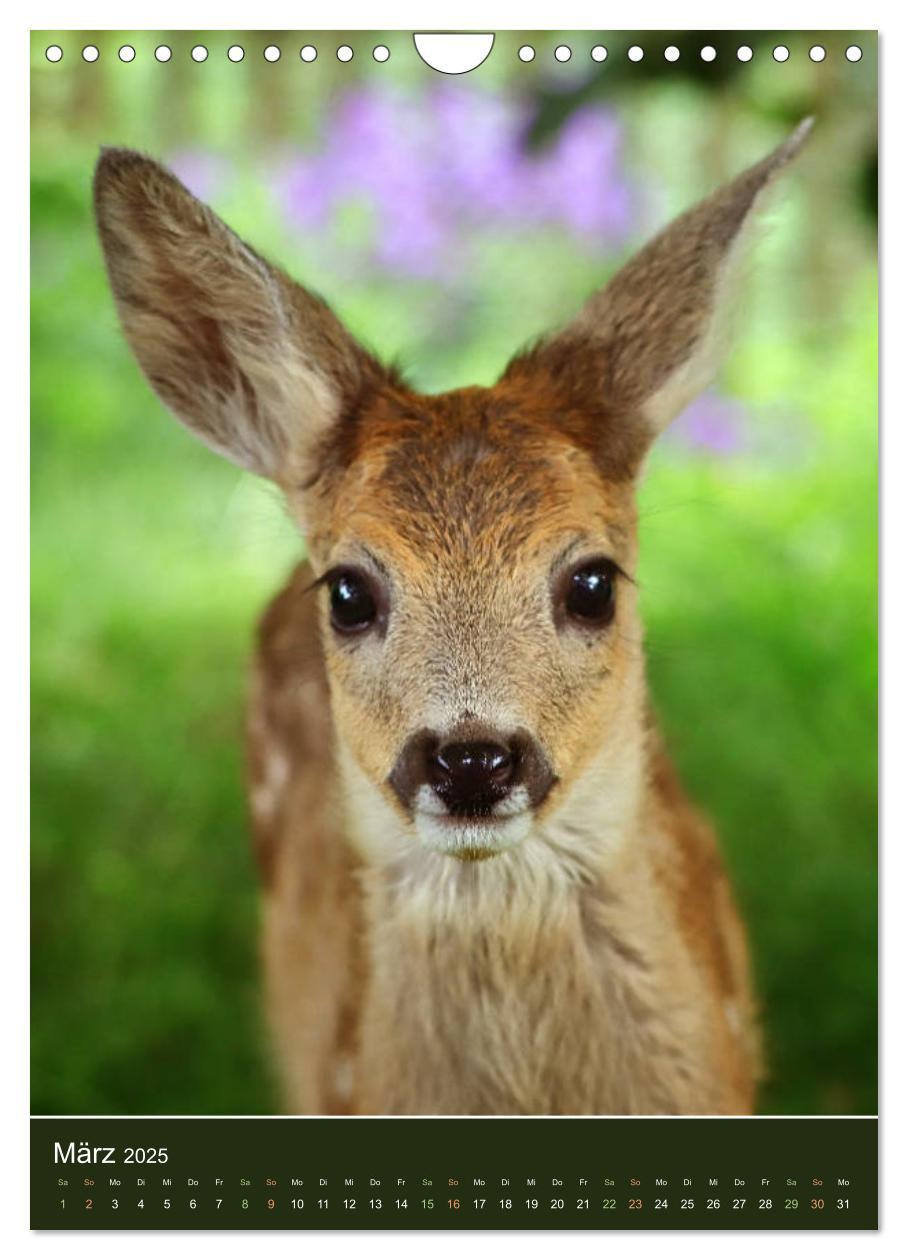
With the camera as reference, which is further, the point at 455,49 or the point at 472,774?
the point at 455,49

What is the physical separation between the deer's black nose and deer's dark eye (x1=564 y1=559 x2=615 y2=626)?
0.31 meters

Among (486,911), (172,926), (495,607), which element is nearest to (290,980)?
(172,926)

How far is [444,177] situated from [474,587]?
137 centimetres

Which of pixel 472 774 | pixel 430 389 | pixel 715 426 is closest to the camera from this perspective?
pixel 472 774

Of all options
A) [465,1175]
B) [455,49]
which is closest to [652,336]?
[455,49]

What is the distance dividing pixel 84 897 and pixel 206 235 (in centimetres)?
206

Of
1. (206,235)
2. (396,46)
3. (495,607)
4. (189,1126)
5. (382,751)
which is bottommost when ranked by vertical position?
(189,1126)

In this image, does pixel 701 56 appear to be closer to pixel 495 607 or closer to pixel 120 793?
pixel 495 607

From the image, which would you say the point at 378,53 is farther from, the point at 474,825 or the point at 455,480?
the point at 474,825

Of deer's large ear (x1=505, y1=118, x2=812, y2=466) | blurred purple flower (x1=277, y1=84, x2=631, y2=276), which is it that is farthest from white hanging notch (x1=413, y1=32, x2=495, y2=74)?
deer's large ear (x1=505, y1=118, x2=812, y2=466)

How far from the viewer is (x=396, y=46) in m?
3.22

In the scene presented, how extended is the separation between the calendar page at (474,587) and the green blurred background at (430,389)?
0.01 metres

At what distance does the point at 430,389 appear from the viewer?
363 cm

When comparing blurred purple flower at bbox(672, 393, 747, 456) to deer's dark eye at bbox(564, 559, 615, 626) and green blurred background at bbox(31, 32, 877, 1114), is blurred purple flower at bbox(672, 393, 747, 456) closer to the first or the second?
green blurred background at bbox(31, 32, 877, 1114)
